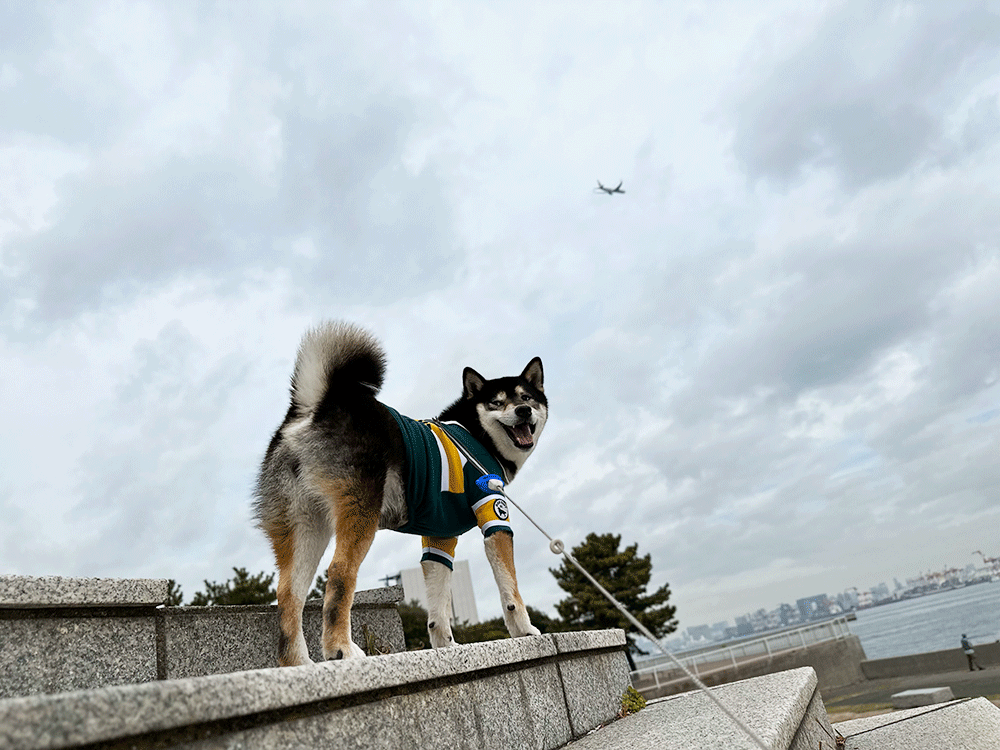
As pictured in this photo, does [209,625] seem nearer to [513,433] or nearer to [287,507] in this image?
[287,507]

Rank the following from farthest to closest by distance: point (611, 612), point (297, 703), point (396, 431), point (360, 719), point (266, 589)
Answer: point (611, 612) → point (266, 589) → point (396, 431) → point (360, 719) → point (297, 703)

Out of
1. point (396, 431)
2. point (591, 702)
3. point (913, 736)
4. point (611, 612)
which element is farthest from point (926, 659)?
point (396, 431)

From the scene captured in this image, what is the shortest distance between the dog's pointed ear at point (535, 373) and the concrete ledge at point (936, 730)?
3.43 metres

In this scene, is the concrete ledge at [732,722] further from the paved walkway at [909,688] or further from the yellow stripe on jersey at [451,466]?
the paved walkway at [909,688]

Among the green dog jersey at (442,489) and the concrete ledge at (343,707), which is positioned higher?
the green dog jersey at (442,489)

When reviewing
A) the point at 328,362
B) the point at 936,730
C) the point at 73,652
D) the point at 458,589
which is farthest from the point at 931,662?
the point at 458,589

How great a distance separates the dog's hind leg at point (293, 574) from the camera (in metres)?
3.36

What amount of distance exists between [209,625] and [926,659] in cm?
2455

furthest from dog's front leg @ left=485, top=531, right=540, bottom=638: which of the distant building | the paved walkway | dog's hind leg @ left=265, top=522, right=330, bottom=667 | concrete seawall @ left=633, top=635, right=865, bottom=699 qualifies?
the distant building

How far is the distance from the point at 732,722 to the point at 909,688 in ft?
63.2

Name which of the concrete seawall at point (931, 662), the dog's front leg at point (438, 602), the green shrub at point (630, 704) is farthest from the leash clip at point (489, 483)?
the concrete seawall at point (931, 662)

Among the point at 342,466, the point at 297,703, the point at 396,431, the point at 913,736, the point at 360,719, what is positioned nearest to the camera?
the point at 297,703

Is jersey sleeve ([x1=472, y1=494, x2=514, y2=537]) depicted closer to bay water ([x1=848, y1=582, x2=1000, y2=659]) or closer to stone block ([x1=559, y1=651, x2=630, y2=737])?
stone block ([x1=559, y1=651, x2=630, y2=737])

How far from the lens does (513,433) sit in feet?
16.0
